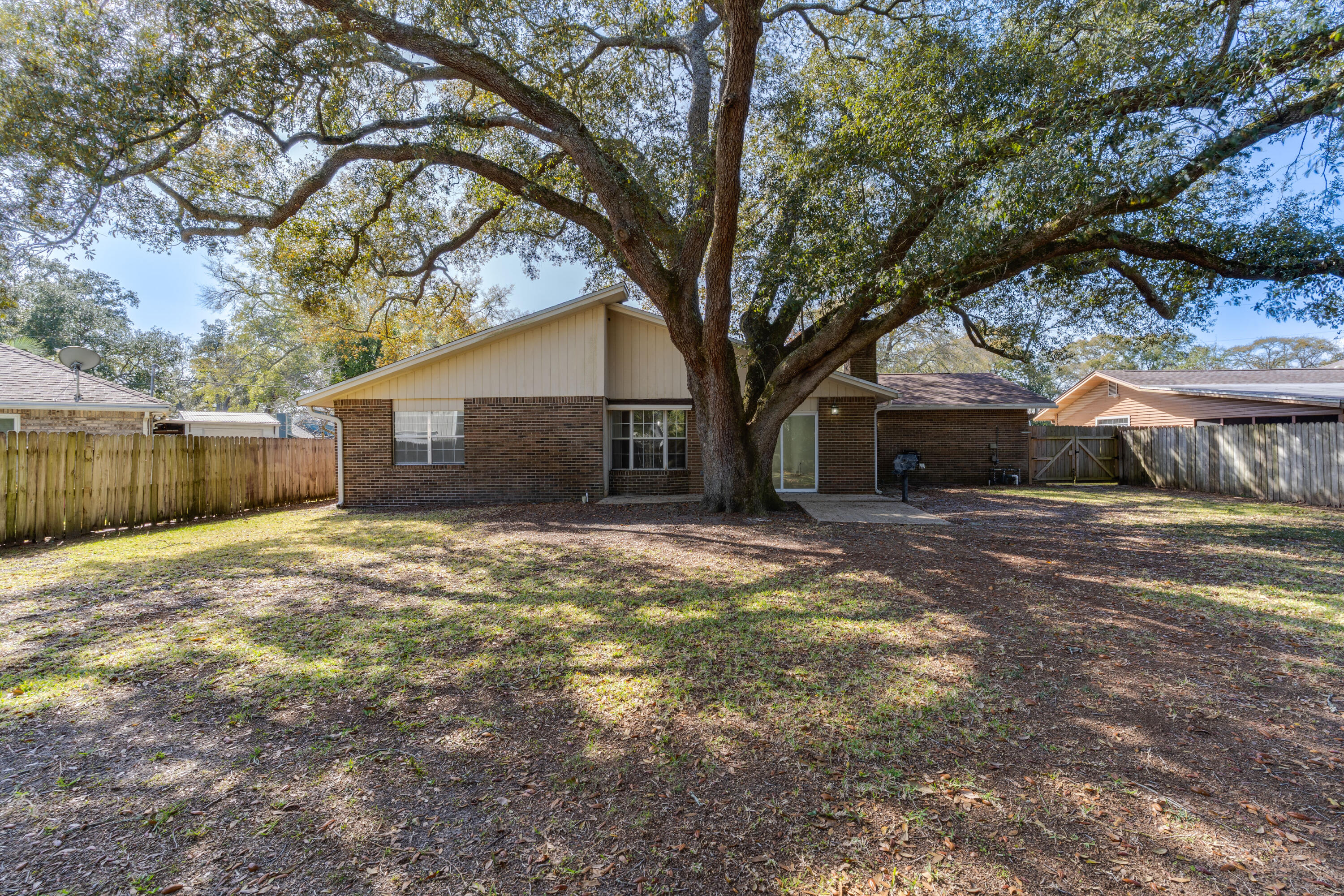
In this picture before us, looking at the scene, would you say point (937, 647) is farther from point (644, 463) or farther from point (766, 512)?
point (644, 463)

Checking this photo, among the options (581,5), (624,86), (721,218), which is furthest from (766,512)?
(581,5)

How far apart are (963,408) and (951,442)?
43.2 inches

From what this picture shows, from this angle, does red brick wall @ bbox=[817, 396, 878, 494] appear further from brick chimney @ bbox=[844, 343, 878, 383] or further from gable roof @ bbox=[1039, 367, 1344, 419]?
gable roof @ bbox=[1039, 367, 1344, 419]

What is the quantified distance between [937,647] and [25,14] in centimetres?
1262

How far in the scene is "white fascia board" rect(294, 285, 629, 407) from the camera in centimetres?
1276

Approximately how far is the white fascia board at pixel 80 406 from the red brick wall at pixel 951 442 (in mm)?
20011

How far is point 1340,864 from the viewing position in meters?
2.04

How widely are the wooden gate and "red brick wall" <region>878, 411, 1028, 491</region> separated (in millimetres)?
1651

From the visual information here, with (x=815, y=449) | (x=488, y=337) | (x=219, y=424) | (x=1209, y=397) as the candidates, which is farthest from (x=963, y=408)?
(x=219, y=424)

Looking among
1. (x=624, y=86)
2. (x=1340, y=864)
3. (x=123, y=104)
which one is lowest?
(x=1340, y=864)

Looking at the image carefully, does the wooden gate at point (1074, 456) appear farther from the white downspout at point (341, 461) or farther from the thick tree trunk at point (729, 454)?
the white downspout at point (341, 461)

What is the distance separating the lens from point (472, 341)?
1295 cm

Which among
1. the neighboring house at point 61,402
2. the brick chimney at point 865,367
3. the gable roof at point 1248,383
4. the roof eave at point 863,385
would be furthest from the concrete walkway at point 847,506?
the neighboring house at point 61,402

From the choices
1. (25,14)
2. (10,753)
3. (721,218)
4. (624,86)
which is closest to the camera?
(10,753)
